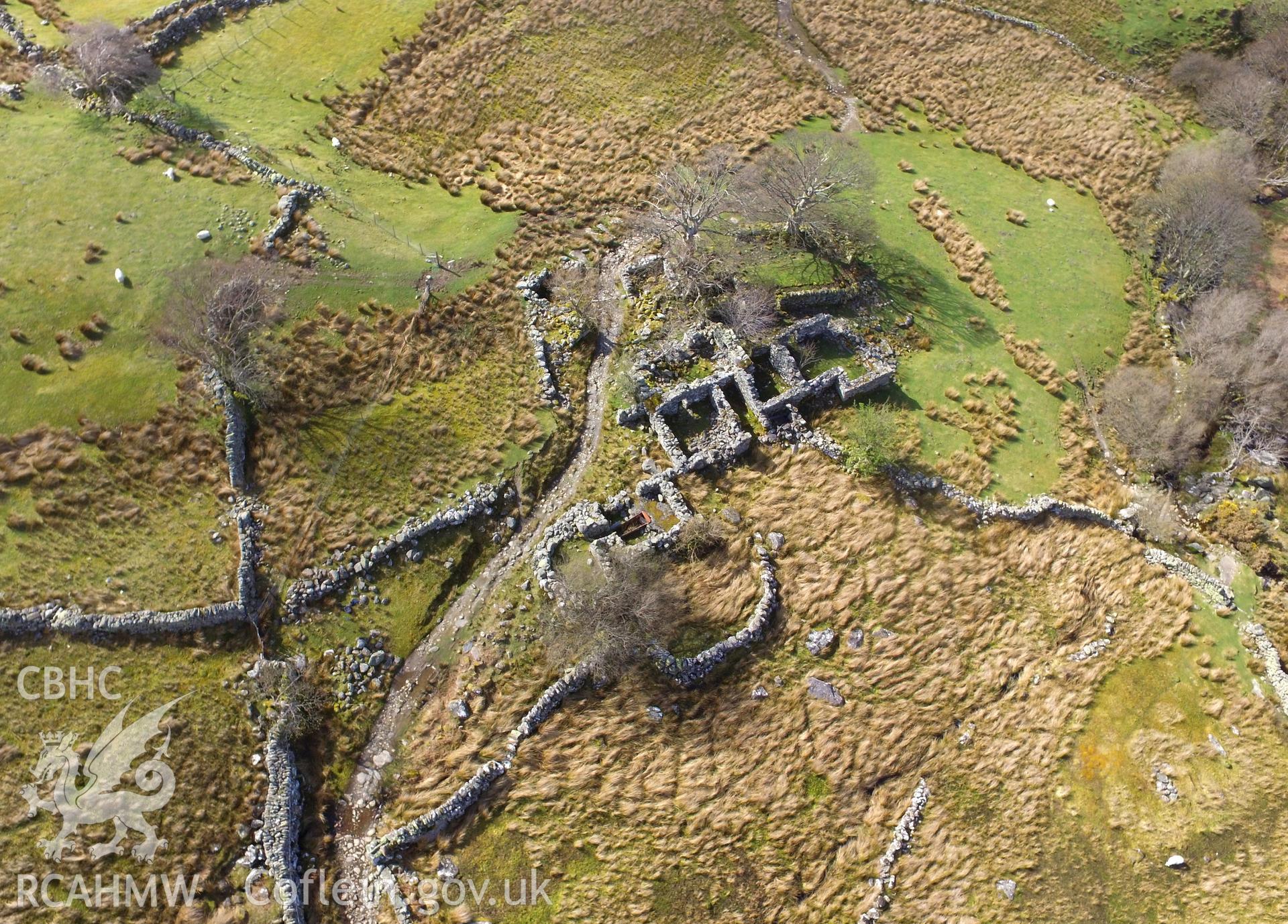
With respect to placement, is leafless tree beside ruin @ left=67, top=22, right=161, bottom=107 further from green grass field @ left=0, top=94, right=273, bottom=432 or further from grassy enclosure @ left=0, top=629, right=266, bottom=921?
grassy enclosure @ left=0, top=629, right=266, bottom=921

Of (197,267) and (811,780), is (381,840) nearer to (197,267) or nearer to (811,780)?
(811,780)

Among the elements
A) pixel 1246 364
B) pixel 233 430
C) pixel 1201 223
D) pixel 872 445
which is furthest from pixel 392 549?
pixel 1201 223

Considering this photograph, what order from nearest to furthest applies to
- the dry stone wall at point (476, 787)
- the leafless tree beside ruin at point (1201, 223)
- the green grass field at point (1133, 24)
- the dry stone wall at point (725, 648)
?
the dry stone wall at point (476, 787)
the dry stone wall at point (725, 648)
the leafless tree beside ruin at point (1201, 223)
the green grass field at point (1133, 24)

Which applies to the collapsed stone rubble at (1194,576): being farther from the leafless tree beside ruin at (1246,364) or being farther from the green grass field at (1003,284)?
the leafless tree beside ruin at (1246,364)

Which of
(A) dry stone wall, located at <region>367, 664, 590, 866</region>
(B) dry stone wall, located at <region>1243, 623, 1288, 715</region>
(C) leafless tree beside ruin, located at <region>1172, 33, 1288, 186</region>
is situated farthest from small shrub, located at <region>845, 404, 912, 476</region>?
(C) leafless tree beside ruin, located at <region>1172, 33, 1288, 186</region>

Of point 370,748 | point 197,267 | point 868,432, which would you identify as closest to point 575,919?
point 370,748

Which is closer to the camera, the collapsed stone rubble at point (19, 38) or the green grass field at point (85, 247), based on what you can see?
the green grass field at point (85, 247)

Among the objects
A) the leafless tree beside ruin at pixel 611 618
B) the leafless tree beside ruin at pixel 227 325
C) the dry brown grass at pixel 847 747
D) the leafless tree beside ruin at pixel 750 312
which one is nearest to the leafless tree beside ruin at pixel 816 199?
the leafless tree beside ruin at pixel 750 312

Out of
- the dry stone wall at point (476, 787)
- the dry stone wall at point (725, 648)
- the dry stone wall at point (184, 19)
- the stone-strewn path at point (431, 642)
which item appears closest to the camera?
the dry stone wall at point (476, 787)

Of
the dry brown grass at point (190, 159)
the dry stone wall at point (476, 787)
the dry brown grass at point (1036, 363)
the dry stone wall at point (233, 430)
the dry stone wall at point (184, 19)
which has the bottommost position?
the dry stone wall at point (476, 787)
